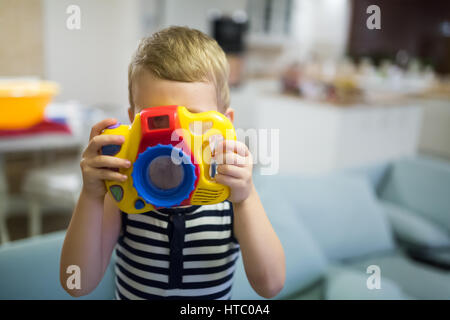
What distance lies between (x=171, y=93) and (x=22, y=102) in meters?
0.86

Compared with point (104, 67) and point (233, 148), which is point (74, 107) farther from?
point (233, 148)

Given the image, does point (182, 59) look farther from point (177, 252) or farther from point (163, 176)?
point (177, 252)

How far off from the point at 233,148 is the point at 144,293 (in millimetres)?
240

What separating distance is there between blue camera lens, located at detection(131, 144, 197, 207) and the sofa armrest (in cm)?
130

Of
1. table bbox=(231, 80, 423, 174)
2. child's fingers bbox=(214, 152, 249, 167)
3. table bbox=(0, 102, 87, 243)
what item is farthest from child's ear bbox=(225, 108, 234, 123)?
table bbox=(231, 80, 423, 174)

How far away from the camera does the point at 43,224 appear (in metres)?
1.64

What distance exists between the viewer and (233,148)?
387 millimetres

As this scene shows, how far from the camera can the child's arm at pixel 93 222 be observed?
1.23 ft

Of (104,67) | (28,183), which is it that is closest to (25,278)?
(28,183)

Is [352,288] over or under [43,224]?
over

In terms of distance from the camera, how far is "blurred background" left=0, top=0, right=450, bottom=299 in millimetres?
1108

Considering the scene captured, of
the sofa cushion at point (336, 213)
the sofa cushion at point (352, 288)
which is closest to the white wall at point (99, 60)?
the sofa cushion at point (336, 213)

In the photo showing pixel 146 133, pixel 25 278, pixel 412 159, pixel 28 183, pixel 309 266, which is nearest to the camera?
pixel 146 133

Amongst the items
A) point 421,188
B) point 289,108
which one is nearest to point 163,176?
point 421,188
